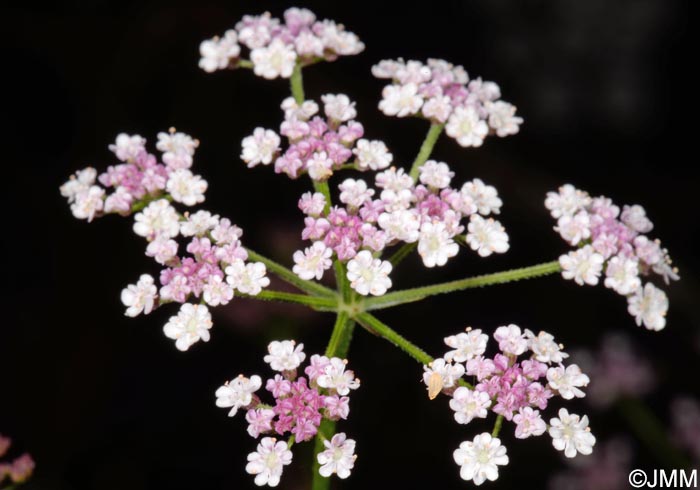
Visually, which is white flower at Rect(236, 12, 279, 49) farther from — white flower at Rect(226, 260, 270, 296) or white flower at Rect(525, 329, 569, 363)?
white flower at Rect(525, 329, 569, 363)

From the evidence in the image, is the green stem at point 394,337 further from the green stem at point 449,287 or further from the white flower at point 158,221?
the white flower at point 158,221

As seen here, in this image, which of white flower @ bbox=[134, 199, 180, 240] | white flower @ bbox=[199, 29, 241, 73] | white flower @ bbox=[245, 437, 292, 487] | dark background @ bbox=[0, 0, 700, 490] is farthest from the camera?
dark background @ bbox=[0, 0, 700, 490]

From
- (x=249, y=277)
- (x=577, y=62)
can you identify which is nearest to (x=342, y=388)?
(x=249, y=277)

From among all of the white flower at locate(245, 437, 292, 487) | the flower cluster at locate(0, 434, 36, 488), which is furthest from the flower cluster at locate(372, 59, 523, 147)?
the flower cluster at locate(0, 434, 36, 488)

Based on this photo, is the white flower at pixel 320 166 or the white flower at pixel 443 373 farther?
the white flower at pixel 320 166

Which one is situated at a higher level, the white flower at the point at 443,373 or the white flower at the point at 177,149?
the white flower at the point at 177,149

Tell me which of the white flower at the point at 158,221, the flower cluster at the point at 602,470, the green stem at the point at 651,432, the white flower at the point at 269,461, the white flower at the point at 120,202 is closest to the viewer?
the white flower at the point at 269,461

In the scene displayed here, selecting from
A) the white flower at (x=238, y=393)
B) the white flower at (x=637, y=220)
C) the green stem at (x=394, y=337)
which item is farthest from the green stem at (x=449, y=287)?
the white flower at (x=238, y=393)
